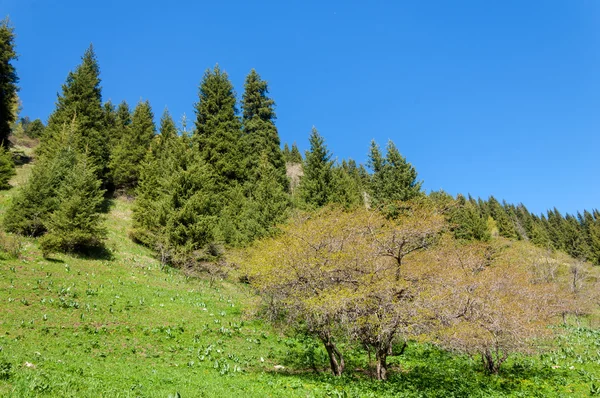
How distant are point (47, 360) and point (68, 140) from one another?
32.4 m

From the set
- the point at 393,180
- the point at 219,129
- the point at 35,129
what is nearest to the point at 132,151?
the point at 219,129

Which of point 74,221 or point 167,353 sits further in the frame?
point 74,221

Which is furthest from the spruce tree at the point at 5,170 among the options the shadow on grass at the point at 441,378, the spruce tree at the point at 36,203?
the shadow on grass at the point at 441,378

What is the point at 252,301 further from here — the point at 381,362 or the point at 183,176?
the point at 183,176

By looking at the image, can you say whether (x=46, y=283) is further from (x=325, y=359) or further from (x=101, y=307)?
(x=325, y=359)

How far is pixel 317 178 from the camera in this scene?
38969 millimetres

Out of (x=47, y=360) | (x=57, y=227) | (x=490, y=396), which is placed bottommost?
(x=490, y=396)

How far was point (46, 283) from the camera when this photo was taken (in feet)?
58.4

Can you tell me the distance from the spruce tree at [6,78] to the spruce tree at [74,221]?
25120 millimetres

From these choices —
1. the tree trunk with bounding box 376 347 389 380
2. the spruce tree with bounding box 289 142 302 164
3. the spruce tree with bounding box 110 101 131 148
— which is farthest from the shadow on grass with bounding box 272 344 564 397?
the spruce tree with bounding box 289 142 302 164

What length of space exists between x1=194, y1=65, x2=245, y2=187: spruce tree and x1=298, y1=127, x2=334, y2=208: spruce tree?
928 centimetres

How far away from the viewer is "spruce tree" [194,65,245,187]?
140ft

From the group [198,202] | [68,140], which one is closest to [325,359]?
[198,202]

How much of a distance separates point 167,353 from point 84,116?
123 ft
